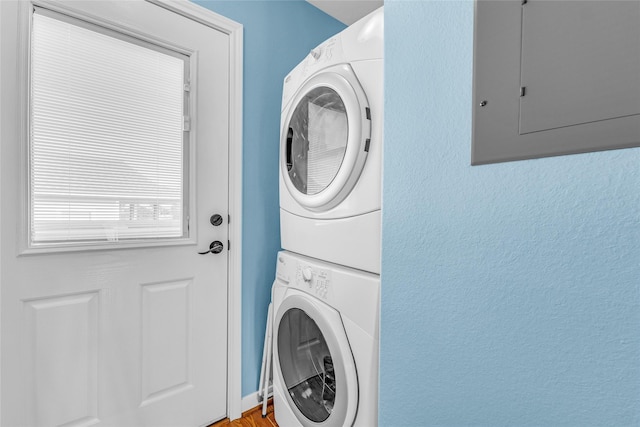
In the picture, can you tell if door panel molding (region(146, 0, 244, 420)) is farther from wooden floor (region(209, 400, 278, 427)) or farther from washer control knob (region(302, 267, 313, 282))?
washer control knob (region(302, 267, 313, 282))

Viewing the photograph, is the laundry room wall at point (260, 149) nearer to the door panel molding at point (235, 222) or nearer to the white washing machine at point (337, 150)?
the door panel molding at point (235, 222)

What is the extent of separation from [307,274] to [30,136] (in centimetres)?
109

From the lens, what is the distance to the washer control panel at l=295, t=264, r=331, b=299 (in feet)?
3.57

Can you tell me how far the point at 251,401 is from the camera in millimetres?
1628

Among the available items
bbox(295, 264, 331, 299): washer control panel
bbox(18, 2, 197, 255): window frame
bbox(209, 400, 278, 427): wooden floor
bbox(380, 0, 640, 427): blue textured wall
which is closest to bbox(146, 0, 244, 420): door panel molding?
bbox(209, 400, 278, 427): wooden floor

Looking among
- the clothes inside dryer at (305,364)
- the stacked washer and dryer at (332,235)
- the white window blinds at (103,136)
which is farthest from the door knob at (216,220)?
the clothes inside dryer at (305,364)

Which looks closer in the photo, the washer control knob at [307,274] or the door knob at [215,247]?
the washer control knob at [307,274]

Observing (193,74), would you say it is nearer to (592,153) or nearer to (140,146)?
(140,146)

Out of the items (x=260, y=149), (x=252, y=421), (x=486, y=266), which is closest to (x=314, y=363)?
(x=252, y=421)

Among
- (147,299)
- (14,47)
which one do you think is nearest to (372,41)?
(14,47)

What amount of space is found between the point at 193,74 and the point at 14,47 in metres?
0.60

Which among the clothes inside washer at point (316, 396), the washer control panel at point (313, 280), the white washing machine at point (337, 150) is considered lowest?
the clothes inside washer at point (316, 396)

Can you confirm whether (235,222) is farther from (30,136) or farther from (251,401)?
(251,401)

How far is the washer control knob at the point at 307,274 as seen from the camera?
3.79 ft
